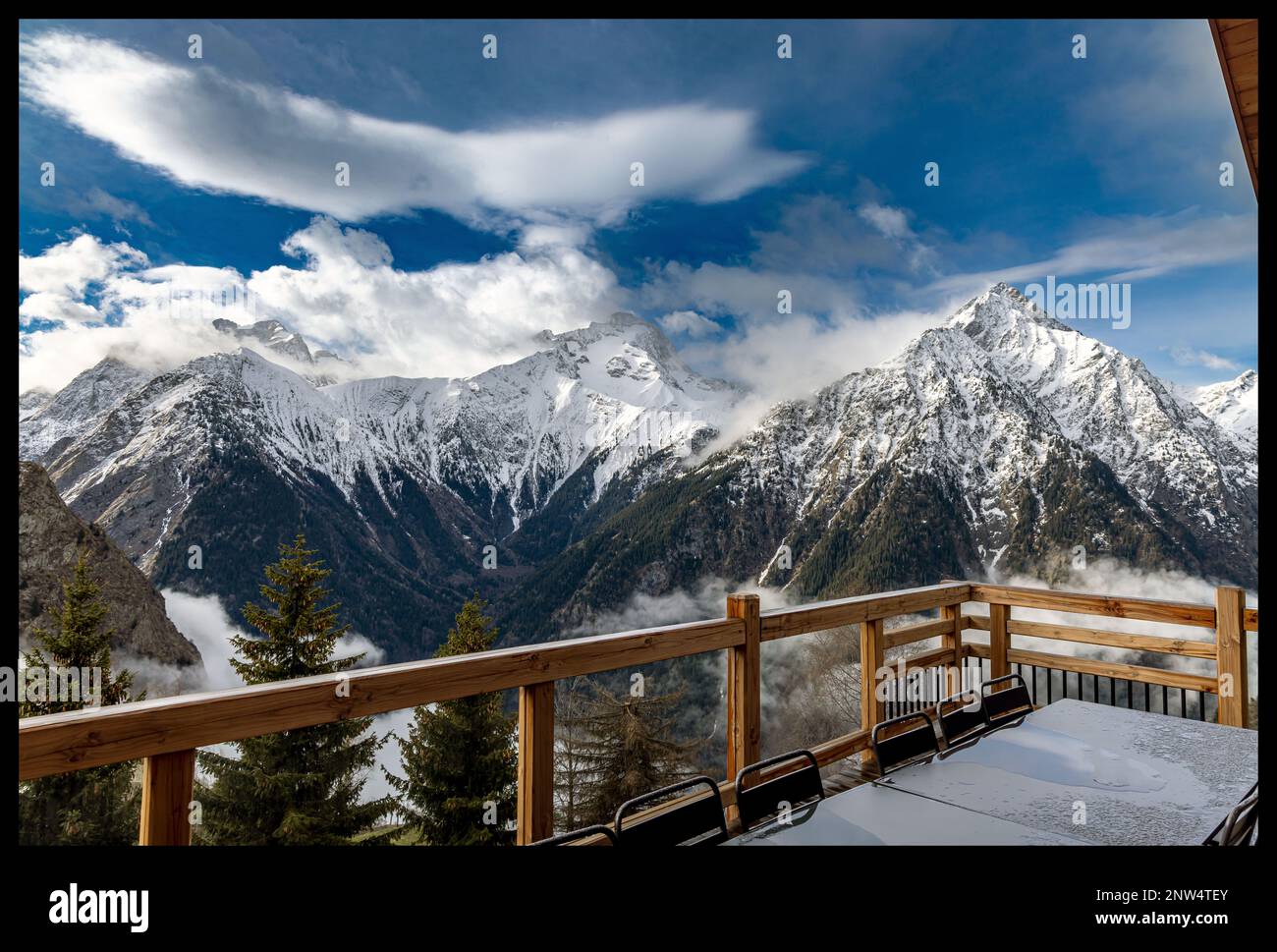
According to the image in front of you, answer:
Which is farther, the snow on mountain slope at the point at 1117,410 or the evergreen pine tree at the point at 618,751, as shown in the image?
the snow on mountain slope at the point at 1117,410

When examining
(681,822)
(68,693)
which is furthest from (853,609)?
(68,693)

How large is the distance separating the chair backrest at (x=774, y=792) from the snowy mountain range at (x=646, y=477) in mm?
57211

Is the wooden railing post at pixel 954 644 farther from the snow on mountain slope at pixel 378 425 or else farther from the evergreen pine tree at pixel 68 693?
the snow on mountain slope at pixel 378 425

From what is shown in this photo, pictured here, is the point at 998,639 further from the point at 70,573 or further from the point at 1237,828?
the point at 70,573

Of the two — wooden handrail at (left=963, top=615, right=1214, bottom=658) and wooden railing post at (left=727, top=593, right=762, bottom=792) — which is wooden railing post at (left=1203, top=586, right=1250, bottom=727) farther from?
wooden railing post at (left=727, top=593, right=762, bottom=792)

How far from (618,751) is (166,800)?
9.69 m

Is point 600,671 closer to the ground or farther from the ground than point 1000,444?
closer to the ground

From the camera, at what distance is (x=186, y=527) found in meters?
69.8

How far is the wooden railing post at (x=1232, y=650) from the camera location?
12.0ft

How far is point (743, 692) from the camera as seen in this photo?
3.16m

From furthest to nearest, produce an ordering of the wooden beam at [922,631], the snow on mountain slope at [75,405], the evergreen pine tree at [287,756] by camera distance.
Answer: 1. the snow on mountain slope at [75,405]
2. the evergreen pine tree at [287,756]
3. the wooden beam at [922,631]

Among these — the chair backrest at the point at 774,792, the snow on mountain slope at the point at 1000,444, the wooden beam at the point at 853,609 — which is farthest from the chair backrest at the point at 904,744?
Answer: the snow on mountain slope at the point at 1000,444

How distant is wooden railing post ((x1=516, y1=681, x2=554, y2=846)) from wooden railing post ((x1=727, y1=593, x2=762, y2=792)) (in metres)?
1.02
